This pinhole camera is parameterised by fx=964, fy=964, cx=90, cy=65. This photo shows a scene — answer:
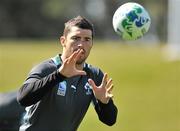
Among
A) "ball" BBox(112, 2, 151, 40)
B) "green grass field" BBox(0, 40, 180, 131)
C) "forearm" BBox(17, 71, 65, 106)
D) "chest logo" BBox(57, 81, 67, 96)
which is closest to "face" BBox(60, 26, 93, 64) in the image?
"chest logo" BBox(57, 81, 67, 96)

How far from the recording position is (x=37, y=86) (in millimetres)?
9984

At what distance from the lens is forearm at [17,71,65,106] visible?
992cm

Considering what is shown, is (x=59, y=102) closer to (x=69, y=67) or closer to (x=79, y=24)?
(x=69, y=67)

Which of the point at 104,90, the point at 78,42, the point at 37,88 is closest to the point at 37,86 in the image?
the point at 37,88

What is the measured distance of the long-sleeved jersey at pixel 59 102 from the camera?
403 inches

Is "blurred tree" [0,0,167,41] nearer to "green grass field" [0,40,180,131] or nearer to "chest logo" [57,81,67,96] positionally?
"green grass field" [0,40,180,131]

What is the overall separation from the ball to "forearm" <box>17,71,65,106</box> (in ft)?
5.37

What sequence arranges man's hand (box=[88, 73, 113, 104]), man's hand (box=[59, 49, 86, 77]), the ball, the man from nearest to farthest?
man's hand (box=[59, 49, 86, 77]) → the man → man's hand (box=[88, 73, 113, 104]) → the ball

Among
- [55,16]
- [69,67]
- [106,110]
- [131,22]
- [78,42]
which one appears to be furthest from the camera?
[55,16]

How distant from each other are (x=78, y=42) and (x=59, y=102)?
0.70 metres

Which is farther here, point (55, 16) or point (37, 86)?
point (55, 16)

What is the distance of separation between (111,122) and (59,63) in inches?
36.3

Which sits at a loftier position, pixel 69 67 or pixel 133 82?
pixel 69 67

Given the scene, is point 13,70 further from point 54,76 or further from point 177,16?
point 54,76
